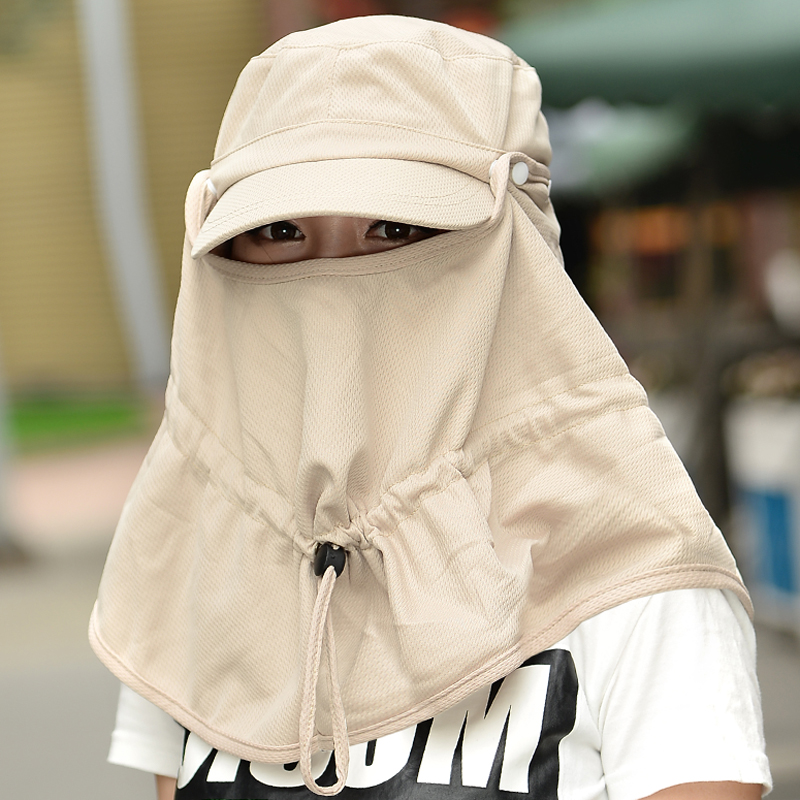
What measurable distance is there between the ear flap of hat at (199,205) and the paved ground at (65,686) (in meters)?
2.46

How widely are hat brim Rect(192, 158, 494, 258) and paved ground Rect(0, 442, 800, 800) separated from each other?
2.43 meters

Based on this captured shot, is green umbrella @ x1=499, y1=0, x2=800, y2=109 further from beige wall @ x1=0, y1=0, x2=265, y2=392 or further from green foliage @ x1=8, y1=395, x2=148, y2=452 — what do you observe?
green foliage @ x1=8, y1=395, x2=148, y2=452

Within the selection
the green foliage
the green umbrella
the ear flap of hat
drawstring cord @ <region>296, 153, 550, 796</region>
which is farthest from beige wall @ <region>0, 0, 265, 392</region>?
drawstring cord @ <region>296, 153, 550, 796</region>

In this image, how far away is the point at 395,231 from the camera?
1.52m

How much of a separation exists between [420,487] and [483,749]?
309 millimetres

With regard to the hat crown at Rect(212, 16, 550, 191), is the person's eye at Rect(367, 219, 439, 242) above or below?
below

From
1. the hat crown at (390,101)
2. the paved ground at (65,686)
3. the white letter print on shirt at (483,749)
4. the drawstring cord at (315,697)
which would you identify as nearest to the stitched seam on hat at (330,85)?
the hat crown at (390,101)

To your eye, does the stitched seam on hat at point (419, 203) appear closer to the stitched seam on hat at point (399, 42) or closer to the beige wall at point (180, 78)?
the stitched seam on hat at point (399, 42)

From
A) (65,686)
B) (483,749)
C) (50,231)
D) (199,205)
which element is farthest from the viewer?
(50,231)

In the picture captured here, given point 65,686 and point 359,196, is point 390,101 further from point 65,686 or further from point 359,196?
point 65,686

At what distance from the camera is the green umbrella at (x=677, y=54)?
490 cm

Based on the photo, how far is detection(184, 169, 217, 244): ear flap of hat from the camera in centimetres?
156

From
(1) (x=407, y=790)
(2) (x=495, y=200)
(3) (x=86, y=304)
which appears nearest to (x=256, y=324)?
(2) (x=495, y=200)

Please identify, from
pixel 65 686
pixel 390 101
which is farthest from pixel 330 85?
pixel 65 686
